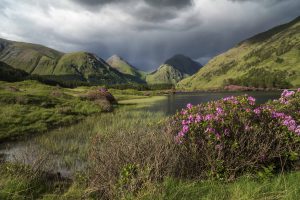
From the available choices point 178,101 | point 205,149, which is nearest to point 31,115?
point 205,149

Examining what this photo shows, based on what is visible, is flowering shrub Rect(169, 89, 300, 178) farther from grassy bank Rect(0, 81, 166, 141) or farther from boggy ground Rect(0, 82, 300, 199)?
grassy bank Rect(0, 81, 166, 141)

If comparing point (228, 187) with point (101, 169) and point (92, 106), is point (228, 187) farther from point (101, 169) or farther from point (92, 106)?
point (92, 106)

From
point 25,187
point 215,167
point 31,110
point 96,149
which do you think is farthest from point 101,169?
point 31,110

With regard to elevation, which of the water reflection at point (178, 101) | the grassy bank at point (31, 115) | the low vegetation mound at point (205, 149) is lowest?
the water reflection at point (178, 101)

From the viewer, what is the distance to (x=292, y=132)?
9.88 metres

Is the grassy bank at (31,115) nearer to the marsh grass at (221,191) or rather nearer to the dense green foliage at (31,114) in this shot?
the dense green foliage at (31,114)

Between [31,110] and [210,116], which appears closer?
[210,116]

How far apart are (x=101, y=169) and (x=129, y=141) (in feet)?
3.87

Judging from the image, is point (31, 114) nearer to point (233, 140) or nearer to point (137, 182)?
point (233, 140)

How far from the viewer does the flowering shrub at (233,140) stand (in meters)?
9.12

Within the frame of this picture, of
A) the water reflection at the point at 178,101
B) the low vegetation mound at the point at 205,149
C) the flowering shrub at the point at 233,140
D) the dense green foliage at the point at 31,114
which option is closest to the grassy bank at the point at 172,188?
the low vegetation mound at the point at 205,149

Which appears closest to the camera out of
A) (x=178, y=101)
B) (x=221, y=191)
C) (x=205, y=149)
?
(x=221, y=191)

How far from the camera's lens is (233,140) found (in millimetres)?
9664

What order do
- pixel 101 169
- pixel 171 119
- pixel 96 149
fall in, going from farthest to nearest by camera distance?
Result: pixel 171 119 → pixel 96 149 → pixel 101 169
